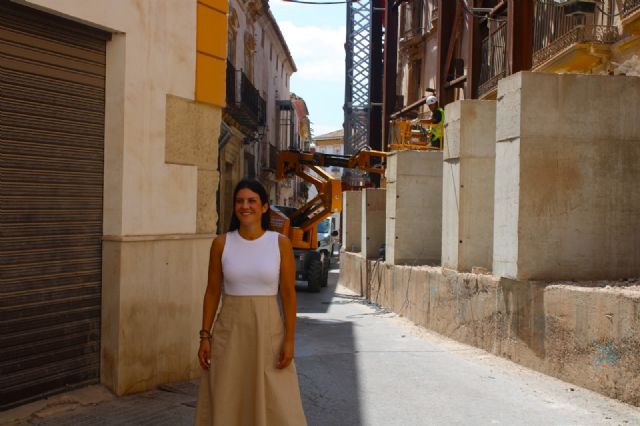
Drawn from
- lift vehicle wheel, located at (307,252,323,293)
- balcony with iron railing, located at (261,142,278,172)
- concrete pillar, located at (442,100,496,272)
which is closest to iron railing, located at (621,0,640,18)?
concrete pillar, located at (442,100,496,272)

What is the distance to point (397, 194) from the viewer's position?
13.1m

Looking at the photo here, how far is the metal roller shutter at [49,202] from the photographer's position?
15.6ft

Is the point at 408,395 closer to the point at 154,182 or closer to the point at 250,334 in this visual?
the point at 154,182

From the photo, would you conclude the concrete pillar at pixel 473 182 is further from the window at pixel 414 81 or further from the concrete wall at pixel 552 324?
the window at pixel 414 81

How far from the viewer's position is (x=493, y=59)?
582 inches

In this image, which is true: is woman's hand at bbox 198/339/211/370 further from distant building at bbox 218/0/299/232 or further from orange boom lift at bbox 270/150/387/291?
distant building at bbox 218/0/299/232

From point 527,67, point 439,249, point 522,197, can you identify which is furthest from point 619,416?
point 439,249

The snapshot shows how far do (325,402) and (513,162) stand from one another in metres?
3.18

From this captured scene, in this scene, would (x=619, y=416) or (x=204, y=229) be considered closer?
(x=619, y=416)

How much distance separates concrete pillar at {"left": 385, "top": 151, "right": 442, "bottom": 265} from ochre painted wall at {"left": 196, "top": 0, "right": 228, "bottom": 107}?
22.8 feet

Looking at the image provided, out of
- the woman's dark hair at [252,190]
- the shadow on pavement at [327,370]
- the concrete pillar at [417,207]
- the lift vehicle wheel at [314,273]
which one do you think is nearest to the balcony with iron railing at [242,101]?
the lift vehicle wheel at [314,273]

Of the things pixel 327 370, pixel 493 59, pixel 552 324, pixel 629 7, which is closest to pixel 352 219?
A: pixel 493 59

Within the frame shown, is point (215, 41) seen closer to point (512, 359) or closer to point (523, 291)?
point (523, 291)

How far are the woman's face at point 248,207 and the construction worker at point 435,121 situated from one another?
10781 mm
